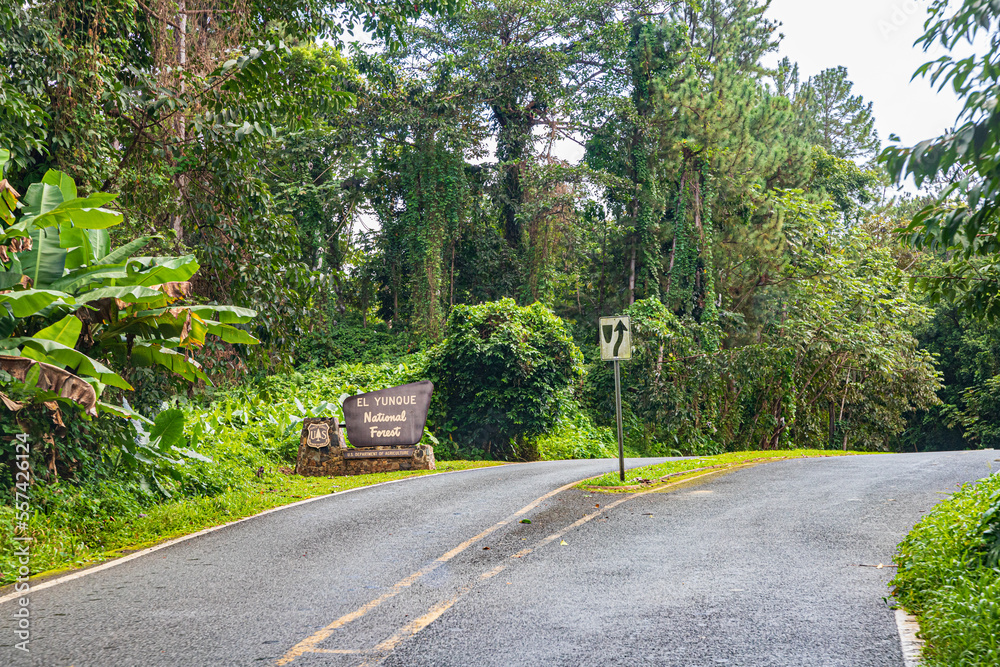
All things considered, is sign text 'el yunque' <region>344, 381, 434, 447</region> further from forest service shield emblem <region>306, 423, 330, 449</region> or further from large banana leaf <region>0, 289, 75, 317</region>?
large banana leaf <region>0, 289, 75, 317</region>

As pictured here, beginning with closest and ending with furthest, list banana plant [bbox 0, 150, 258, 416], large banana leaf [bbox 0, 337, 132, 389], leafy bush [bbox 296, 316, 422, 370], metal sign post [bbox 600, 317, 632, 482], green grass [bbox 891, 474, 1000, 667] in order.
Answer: green grass [bbox 891, 474, 1000, 667]
large banana leaf [bbox 0, 337, 132, 389]
banana plant [bbox 0, 150, 258, 416]
metal sign post [bbox 600, 317, 632, 482]
leafy bush [bbox 296, 316, 422, 370]

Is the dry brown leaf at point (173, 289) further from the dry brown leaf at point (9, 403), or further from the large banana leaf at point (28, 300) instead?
the dry brown leaf at point (9, 403)

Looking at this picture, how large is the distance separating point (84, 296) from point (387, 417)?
346 inches

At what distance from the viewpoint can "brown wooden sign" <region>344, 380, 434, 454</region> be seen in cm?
1644

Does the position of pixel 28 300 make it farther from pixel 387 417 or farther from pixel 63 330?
pixel 387 417

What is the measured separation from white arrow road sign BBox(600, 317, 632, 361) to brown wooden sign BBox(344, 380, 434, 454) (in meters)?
5.34

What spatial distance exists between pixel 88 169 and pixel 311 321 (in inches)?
154

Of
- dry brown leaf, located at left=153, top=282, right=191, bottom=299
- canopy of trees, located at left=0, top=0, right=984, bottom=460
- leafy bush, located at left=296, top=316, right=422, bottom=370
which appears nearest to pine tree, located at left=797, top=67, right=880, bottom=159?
canopy of trees, located at left=0, top=0, right=984, bottom=460

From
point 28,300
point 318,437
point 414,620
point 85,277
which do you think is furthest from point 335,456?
point 414,620

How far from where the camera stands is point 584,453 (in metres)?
25.1

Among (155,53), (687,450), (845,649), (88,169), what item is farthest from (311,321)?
(687,450)

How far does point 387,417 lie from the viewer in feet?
54.3

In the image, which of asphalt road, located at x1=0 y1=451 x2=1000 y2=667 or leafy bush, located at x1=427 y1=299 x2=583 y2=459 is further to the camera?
leafy bush, located at x1=427 y1=299 x2=583 y2=459

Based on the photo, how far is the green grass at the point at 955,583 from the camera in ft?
14.3
